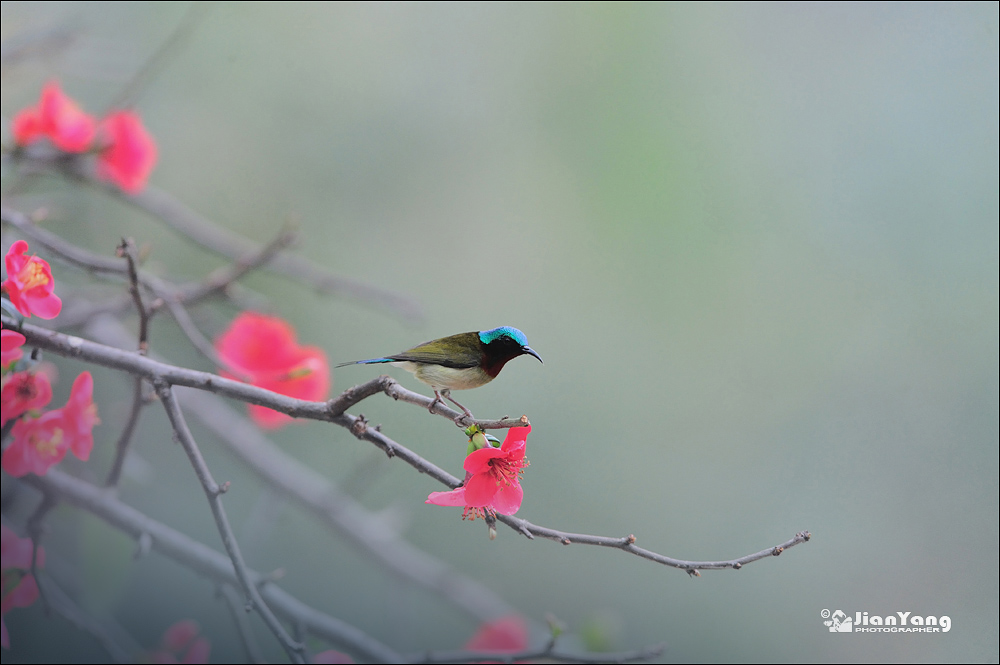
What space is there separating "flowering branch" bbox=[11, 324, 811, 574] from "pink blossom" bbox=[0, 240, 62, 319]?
13 millimetres

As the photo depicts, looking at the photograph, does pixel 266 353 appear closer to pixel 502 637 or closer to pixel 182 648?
pixel 182 648

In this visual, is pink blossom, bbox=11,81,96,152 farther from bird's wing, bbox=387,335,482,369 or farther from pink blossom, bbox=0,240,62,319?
bird's wing, bbox=387,335,482,369

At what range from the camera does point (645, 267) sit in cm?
101

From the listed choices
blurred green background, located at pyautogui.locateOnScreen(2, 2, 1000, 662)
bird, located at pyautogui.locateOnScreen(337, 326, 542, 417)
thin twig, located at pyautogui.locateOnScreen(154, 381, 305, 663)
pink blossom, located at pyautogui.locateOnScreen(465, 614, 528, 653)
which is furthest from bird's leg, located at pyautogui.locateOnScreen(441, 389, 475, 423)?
blurred green background, located at pyautogui.locateOnScreen(2, 2, 1000, 662)

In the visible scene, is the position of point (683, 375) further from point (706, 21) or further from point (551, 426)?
point (706, 21)

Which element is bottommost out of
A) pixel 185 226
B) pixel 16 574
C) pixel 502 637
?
pixel 502 637

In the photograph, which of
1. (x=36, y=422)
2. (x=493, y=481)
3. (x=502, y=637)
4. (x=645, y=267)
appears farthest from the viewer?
(x=645, y=267)

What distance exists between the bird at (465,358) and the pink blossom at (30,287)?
0.49ft

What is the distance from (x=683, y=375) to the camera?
3.25 feet

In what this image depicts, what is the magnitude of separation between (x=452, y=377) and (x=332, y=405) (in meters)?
0.05

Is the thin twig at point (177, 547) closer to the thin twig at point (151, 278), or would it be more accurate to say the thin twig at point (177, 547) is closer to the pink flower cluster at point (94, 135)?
the thin twig at point (151, 278)

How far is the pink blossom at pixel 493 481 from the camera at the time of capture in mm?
250

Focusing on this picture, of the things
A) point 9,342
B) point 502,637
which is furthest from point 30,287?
point 502,637

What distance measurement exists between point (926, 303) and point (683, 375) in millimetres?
352
